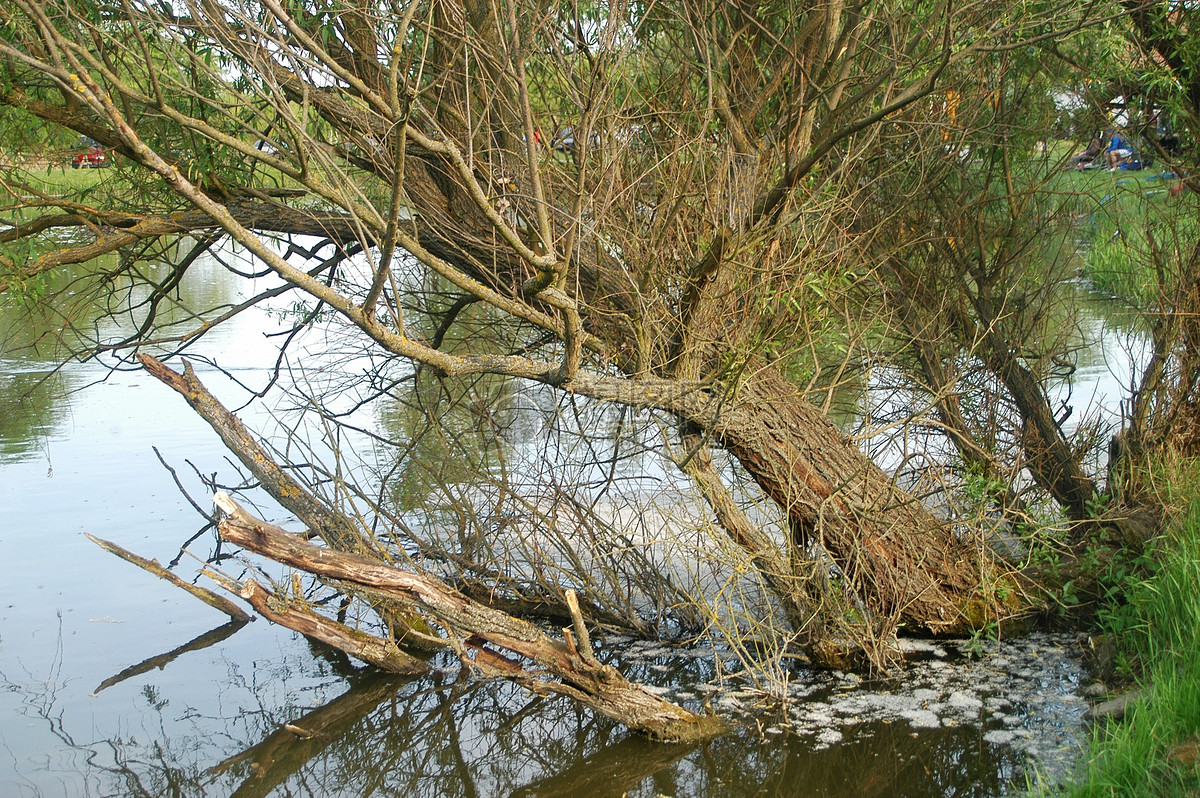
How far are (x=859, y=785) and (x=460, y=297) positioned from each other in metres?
3.83

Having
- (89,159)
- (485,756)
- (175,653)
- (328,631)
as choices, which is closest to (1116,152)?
(485,756)

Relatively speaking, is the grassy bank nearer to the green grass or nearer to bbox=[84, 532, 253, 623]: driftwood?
the green grass

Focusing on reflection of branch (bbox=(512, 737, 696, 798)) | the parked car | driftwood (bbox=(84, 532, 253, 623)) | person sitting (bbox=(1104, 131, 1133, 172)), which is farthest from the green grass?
the parked car

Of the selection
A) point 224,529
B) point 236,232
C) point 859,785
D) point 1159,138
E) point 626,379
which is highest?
point 1159,138

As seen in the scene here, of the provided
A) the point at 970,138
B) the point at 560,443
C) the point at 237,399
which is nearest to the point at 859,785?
the point at 560,443

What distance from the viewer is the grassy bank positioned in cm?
360

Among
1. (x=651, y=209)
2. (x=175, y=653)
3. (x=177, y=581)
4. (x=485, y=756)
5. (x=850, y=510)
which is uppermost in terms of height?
(x=651, y=209)

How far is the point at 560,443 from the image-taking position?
684 centimetres

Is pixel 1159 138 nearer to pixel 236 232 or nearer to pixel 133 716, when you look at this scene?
pixel 236 232

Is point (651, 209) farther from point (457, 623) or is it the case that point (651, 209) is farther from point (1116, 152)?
point (1116, 152)

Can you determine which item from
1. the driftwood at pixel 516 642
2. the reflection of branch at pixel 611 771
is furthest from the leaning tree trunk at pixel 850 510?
the reflection of branch at pixel 611 771

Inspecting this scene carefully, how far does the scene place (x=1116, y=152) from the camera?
6.97m

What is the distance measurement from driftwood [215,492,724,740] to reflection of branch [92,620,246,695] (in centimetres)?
190

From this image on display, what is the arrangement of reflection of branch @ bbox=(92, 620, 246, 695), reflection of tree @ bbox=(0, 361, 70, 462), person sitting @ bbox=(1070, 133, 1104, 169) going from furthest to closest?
reflection of tree @ bbox=(0, 361, 70, 462), person sitting @ bbox=(1070, 133, 1104, 169), reflection of branch @ bbox=(92, 620, 246, 695)
